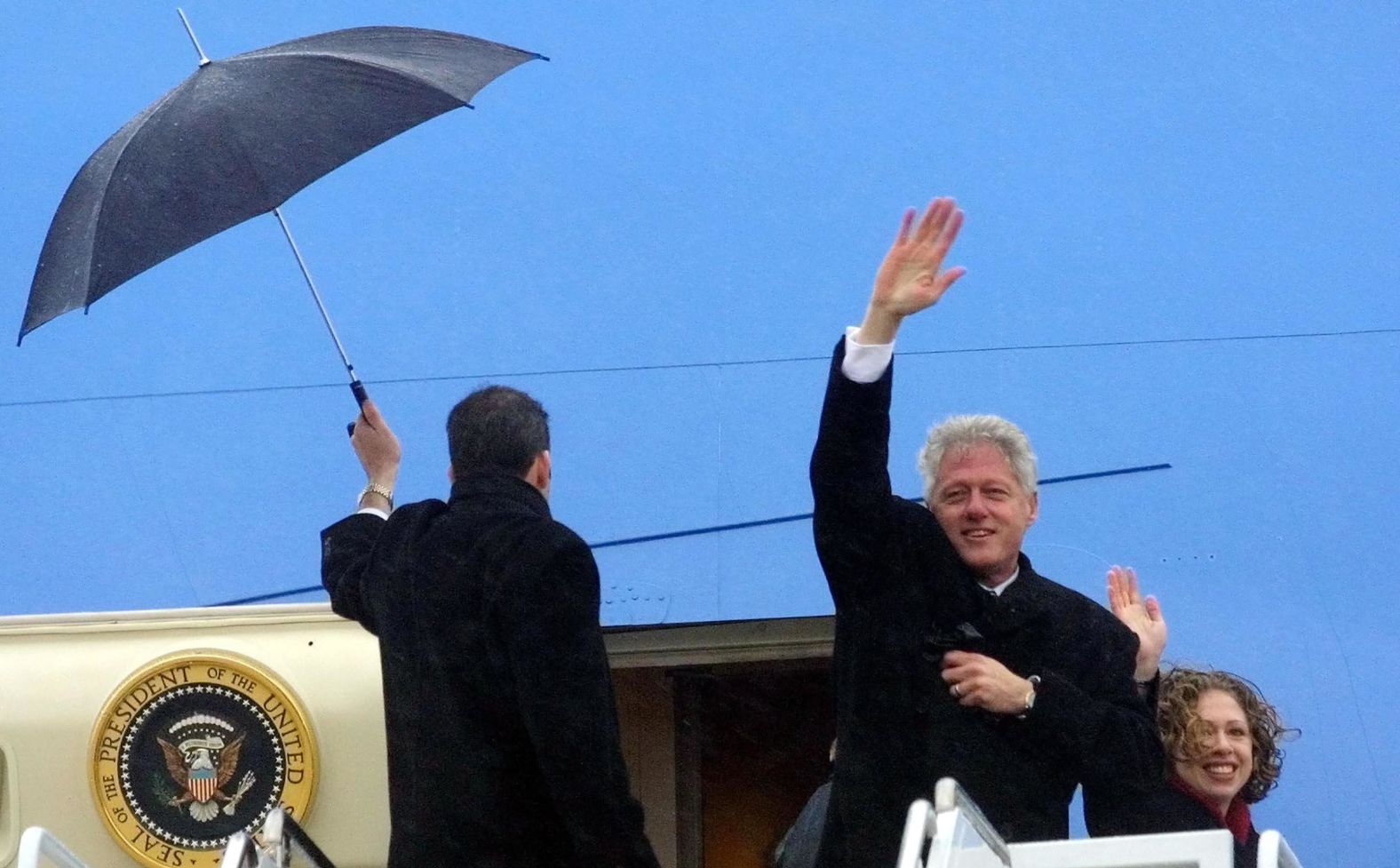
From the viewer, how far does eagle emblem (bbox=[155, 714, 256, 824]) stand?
2.55 m

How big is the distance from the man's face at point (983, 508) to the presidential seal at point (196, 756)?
1.08 m

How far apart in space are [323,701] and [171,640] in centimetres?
24

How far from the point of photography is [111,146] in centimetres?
240

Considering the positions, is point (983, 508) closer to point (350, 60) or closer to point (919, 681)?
point (919, 681)

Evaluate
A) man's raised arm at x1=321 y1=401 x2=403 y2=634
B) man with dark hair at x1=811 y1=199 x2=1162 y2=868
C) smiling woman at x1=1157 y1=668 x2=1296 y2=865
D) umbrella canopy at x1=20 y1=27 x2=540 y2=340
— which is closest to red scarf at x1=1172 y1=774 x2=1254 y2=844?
smiling woman at x1=1157 y1=668 x2=1296 y2=865

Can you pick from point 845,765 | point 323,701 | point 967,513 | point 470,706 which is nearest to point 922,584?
point 967,513

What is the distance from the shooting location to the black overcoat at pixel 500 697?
1938mm

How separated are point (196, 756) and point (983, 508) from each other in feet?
4.15

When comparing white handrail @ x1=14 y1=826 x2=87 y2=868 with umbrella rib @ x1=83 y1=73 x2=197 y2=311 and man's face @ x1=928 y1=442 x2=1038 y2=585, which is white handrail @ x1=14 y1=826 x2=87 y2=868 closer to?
umbrella rib @ x1=83 y1=73 x2=197 y2=311

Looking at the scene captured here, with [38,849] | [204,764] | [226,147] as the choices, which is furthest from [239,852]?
[226,147]

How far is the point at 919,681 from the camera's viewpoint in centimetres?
196

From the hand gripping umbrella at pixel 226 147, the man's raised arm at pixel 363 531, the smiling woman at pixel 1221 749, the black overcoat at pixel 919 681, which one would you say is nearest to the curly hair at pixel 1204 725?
the smiling woman at pixel 1221 749

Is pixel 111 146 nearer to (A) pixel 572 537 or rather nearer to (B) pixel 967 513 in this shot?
(A) pixel 572 537

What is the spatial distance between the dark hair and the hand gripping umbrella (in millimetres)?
338
